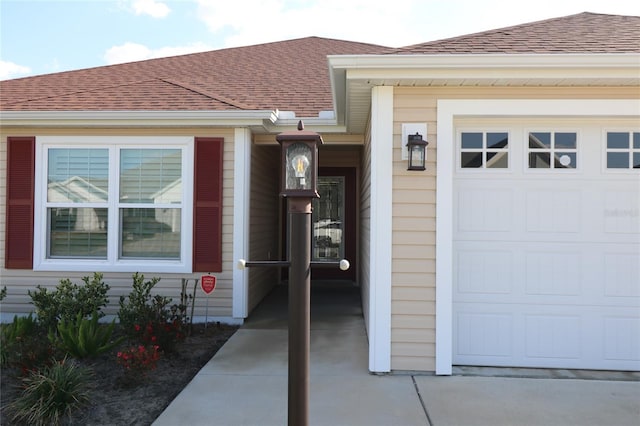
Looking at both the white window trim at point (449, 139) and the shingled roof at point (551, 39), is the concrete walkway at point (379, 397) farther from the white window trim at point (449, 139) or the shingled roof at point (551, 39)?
the shingled roof at point (551, 39)

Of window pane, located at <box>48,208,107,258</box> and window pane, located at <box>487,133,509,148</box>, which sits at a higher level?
window pane, located at <box>487,133,509,148</box>

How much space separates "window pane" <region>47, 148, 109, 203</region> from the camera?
5.91m

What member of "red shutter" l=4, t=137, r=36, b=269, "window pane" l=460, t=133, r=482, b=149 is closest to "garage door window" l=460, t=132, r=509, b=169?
"window pane" l=460, t=133, r=482, b=149

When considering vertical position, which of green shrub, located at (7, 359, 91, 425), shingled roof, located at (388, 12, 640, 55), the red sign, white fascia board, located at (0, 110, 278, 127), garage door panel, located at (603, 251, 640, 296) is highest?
shingled roof, located at (388, 12, 640, 55)

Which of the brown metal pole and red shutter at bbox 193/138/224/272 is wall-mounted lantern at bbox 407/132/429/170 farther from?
red shutter at bbox 193/138/224/272

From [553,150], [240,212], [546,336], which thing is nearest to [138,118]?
[240,212]

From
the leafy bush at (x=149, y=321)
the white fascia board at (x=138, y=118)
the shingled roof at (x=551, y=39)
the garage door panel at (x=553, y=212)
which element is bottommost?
the leafy bush at (x=149, y=321)

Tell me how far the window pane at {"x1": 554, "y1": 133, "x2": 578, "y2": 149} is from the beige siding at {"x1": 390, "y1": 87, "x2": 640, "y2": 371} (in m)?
0.35

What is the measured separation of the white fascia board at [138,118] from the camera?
5.57 meters

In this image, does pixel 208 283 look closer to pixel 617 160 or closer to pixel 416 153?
pixel 416 153

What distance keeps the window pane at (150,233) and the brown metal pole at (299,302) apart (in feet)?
13.1

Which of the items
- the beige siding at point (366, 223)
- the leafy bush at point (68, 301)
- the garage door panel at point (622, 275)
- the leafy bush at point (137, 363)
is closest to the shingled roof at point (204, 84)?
the beige siding at point (366, 223)

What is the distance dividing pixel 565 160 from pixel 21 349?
525 cm

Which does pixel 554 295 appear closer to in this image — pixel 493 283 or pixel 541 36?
pixel 493 283
